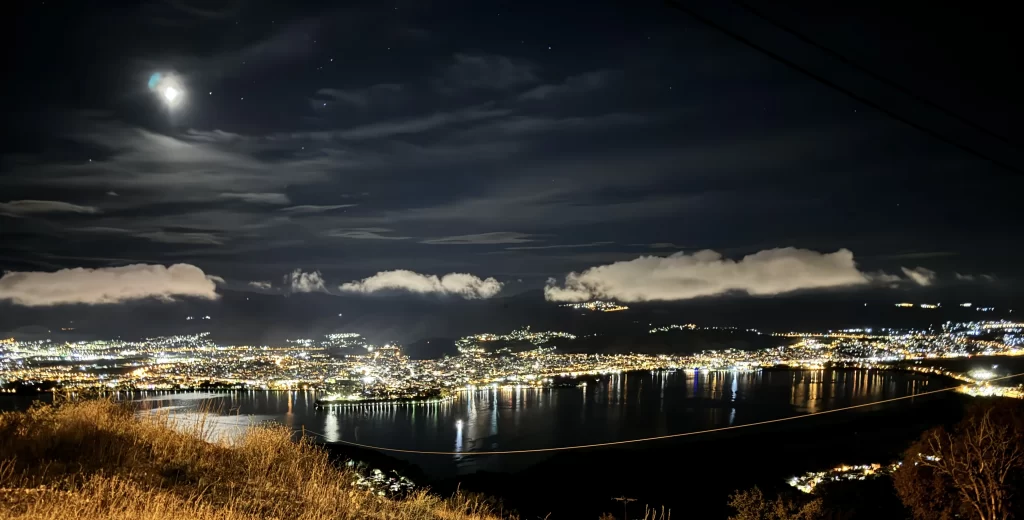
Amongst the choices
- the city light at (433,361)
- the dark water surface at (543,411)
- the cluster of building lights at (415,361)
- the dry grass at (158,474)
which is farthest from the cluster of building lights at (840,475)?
the dry grass at (158,474)

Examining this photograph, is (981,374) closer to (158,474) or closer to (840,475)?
(840,475)

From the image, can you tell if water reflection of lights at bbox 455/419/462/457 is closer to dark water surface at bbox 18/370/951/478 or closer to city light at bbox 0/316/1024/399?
dark water surface at bbox 18/370/951/478

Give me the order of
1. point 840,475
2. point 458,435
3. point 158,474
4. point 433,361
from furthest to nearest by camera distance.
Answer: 1. point 433,361
2. point 458,435
3. point 840,475
4. point 158,474

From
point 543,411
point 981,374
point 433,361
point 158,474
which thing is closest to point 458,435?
point 543,411

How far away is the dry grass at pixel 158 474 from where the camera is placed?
3.68 m

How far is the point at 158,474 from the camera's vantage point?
15.6ft

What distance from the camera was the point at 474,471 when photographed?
2814 centimetres

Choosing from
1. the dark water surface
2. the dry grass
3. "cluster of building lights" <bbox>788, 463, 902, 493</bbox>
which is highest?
the dry grass

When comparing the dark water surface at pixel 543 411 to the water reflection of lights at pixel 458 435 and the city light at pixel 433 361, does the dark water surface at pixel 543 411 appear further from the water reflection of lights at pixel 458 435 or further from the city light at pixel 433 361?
the city light at pixel 433 361

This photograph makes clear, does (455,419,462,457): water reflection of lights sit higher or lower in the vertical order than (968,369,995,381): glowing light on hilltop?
lower

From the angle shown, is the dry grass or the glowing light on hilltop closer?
the dry grass

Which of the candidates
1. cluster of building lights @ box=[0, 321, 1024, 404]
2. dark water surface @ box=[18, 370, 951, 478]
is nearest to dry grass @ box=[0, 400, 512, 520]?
→ dark water surface @ box=[18, 370, 951, 478]

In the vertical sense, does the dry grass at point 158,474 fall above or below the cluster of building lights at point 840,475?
above

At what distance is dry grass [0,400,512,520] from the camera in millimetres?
3676
